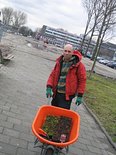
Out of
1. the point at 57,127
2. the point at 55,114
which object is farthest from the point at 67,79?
the point at 57,127

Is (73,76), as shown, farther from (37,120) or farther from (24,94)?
(24,94)

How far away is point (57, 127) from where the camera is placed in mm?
5922

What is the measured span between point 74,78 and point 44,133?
130cm

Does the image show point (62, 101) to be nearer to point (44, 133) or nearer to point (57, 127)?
point (57, 127)

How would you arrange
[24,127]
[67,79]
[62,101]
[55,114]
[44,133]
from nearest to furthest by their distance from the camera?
[44,133], [55,114], [67,79], [62,101], [24,127]

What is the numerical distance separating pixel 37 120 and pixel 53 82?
1.05 m

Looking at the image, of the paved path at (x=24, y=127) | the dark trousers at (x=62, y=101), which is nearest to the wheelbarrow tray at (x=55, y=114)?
the dark trousers at (x=62, y=101)

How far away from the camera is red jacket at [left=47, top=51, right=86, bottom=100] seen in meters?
6.27

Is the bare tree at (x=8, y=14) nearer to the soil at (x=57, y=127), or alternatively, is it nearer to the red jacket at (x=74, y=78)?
the red jacket at (x=74, y=78)

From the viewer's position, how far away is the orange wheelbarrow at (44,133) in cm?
507

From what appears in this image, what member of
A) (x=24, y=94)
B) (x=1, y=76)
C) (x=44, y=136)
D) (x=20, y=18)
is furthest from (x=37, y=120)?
(x=20, y=18)

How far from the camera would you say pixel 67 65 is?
20.7 ft

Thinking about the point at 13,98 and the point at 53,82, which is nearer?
the point at 53,82

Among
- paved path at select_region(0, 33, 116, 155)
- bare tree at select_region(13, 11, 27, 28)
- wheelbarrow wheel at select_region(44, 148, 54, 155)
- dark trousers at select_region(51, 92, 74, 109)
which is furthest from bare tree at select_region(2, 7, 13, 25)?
wheelbarrow wheel at select_region(44, 148, 54, 155)
